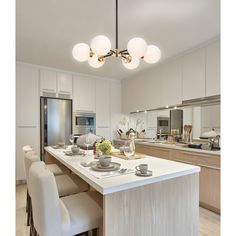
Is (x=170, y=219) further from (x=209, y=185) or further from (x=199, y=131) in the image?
(x=199, y=131)

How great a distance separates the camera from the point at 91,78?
4.41 metres

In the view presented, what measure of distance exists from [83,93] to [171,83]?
6.76 ft

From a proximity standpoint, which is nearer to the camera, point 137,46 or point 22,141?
point 137,46

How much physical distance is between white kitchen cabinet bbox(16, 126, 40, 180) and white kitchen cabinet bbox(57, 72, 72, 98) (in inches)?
36.8

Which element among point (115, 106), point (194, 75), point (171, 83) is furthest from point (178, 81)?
point (115, 106)

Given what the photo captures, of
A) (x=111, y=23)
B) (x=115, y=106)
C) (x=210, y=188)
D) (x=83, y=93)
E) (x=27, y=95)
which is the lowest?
(x=210, y=188)

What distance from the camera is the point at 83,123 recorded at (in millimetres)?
4242

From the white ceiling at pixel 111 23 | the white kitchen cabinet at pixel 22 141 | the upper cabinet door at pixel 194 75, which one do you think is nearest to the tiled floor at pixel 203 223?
the white kitchen cabinet at pixel 22 141

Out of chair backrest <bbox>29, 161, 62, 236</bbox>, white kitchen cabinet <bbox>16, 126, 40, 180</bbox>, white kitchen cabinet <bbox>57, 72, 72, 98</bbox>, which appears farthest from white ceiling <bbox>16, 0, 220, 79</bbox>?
chair backrest <bbox>29, 161, 62, 236</bbox>

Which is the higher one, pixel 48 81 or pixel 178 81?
pixel 48 81

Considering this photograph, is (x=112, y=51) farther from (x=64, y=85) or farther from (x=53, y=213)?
(x=64, y=85)

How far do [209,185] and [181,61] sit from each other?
208 centimetres

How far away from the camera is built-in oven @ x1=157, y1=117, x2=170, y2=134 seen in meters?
3.98

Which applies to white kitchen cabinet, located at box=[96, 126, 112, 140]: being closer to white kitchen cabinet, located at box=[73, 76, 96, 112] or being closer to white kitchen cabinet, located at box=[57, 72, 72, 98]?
white kitchen cabinet, located at box=[73, 76, 96, 112]
